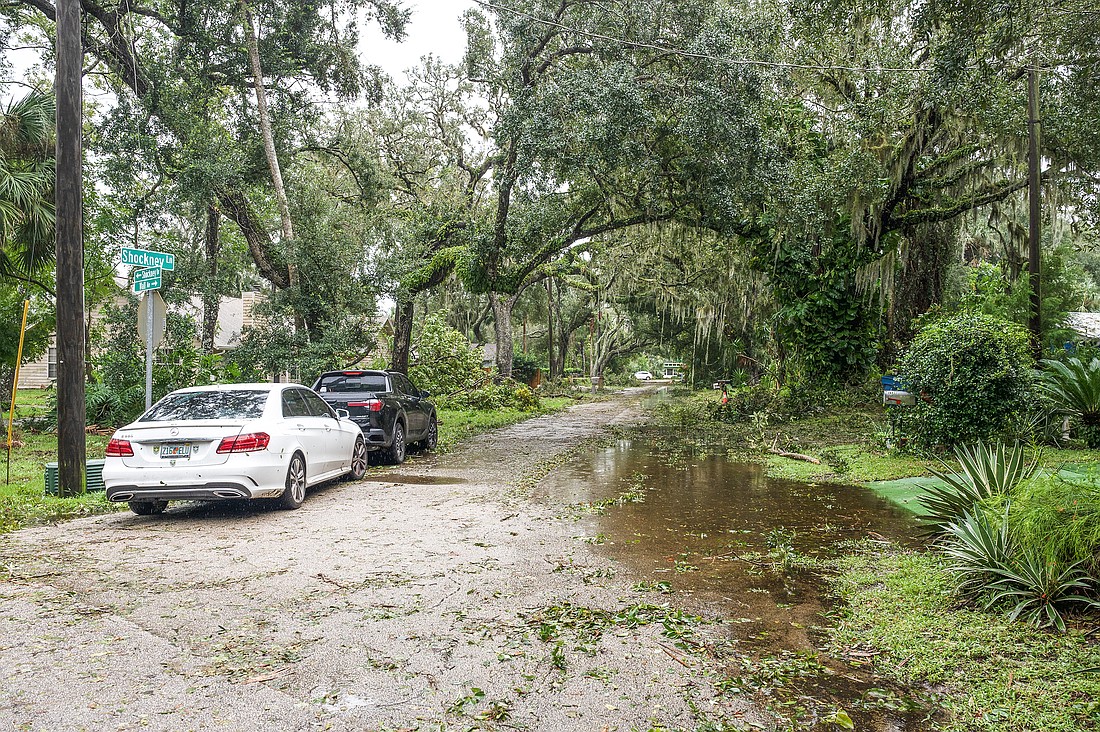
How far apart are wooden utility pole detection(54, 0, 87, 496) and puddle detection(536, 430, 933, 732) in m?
6.29

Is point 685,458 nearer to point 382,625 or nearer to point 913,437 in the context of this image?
point 913,437

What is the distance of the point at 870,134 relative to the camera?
17.5m

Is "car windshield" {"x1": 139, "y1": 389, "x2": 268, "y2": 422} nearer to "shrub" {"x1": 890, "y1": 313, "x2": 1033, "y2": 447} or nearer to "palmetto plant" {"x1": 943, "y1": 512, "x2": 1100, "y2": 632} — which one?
"palmetto plant" {"x1": 943, "y1": 512, "x2": 1100, "y2": 632}

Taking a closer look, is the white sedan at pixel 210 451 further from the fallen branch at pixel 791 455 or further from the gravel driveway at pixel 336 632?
the fallen branch at pixel 791 455

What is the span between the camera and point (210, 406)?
925 cm

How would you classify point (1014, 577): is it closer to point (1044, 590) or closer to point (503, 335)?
point (1044, 590)

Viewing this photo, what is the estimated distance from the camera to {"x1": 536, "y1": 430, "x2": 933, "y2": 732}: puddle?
4109mm

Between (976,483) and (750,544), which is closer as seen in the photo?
(976,483)

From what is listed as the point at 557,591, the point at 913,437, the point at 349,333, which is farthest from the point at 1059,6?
the point at 349,333

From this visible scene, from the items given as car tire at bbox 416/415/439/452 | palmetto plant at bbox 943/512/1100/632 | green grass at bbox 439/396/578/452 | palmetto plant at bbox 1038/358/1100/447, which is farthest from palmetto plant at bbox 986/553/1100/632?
green grass at bbox 439/396/578/452

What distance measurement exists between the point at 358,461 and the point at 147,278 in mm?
4086

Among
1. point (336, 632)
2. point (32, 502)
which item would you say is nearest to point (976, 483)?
point (336, 632)

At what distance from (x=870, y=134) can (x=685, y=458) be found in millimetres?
9013

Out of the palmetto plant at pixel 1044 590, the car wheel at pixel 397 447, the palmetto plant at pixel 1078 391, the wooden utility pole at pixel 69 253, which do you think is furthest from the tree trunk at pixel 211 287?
the palmetto plant at pixel 1078 391
